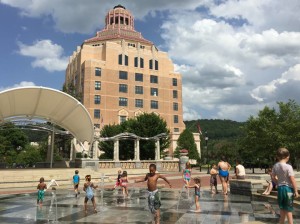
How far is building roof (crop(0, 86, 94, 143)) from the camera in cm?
2958

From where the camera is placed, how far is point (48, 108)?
3394 centimetres

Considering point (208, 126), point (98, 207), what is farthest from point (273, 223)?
point (208, 126)

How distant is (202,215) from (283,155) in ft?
16.8

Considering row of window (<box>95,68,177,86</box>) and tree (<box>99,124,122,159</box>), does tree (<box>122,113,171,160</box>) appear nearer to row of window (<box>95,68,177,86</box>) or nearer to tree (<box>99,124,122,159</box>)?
tree (<box>99,124,122,159</box>)

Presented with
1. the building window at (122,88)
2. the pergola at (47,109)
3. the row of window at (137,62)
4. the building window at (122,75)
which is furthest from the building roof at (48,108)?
the row of window at (137,62)

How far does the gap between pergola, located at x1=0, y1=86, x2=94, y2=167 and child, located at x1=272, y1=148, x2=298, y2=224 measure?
1033 inches

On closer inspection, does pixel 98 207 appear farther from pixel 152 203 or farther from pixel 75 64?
pixel 75 64

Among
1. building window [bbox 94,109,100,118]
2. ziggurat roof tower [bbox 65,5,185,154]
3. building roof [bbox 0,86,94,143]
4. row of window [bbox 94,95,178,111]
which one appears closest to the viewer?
building roof [bbox 0,86,94,143]

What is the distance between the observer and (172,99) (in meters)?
80.7

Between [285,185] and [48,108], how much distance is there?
102ft

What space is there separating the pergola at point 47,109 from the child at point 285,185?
86.1 ft

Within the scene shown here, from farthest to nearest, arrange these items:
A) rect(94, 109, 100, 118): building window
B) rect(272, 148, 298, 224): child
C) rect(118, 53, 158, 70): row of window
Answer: rect(118, 53, 158, 70): row of window < rect(94, 109, 100, 118): building window < rect(272, 148, 298, 224): child

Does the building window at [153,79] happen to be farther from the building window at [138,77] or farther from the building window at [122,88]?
the building window at [122,88]

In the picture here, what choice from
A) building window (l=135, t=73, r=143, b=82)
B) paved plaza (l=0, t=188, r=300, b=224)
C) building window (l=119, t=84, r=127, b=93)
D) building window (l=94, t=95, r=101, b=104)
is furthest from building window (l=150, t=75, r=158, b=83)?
paved plaza (l=0, t=188, r=300, b=224)
